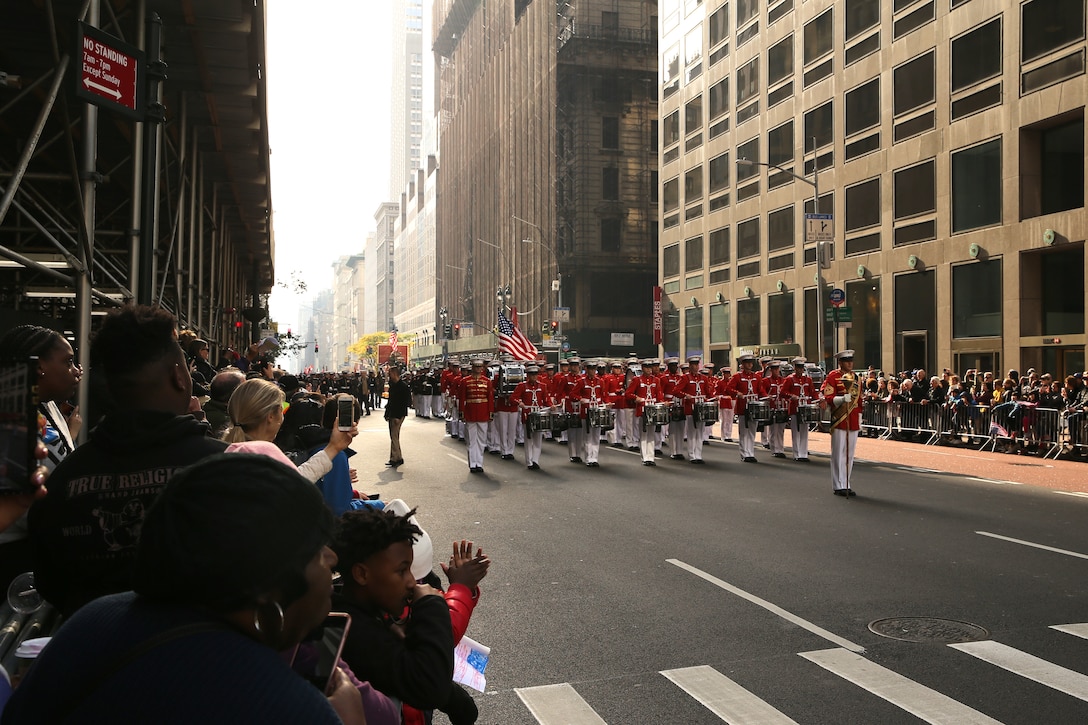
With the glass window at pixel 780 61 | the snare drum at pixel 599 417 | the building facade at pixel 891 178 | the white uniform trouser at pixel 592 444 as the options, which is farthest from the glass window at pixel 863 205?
the white uniform trouser at pixel 592 444

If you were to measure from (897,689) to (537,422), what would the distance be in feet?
46.1

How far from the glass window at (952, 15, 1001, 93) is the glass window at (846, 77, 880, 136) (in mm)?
4602

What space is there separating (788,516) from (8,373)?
412 inches

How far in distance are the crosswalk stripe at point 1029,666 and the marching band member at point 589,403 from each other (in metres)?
13.1

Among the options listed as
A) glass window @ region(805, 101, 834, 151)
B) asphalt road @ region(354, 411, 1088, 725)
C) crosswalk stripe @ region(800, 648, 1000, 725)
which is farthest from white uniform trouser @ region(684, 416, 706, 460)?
glass window @ region(805, 101, 834, 151)

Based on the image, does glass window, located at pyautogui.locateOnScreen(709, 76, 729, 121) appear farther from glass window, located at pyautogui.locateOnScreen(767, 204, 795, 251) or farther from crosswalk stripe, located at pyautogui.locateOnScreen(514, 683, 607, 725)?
crosswalk stripe, located at pyautogui.locateOnScreen(514, 683, 607, 725)

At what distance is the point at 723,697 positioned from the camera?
5246 millimetres

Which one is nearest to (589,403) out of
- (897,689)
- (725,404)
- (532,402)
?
(532,402)

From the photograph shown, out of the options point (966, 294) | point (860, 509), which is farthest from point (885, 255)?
point (860, 509)

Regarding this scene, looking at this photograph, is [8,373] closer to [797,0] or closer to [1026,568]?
[1026,568]

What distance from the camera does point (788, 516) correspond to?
1182 centimetres

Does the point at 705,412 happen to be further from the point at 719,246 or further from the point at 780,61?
the point at 719,246

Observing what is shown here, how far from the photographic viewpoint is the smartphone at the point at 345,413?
4848 mm

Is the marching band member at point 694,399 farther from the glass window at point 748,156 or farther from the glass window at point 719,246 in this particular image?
the glass window at point 719,246
